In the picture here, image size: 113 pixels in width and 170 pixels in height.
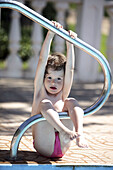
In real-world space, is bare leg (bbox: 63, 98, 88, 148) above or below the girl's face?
below

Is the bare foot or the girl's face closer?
the bare foot

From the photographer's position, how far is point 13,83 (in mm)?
7121

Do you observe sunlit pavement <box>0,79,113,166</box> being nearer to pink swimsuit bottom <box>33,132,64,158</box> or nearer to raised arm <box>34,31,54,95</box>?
pink swimsuit bottom <box>33,132,64,158</box>

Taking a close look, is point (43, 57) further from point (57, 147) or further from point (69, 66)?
point (57, 147)

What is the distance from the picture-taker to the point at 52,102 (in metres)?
3.06

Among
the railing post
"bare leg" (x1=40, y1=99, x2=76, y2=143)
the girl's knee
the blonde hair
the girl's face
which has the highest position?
the railing post

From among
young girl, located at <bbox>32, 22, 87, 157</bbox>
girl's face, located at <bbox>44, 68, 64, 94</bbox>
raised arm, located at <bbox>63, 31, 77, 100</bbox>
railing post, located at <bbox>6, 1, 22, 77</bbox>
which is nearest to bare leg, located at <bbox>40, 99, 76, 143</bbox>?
young girl, located at <bbox>32, 22, 87, 157</bbox>

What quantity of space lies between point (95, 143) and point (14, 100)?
7.56 feet

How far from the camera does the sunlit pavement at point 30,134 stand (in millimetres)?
3002

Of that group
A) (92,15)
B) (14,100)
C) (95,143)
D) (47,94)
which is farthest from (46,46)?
(92,15)

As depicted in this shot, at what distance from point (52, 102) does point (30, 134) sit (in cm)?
88

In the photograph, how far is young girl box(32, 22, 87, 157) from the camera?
9.42 ft

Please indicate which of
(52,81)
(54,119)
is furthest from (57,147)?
(52,81)

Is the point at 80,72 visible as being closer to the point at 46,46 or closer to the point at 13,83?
the point at 13,83
